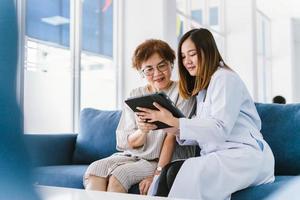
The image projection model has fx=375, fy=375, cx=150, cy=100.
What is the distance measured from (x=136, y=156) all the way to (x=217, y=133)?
642mm

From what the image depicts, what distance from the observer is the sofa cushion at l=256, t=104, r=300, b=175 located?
83.8 inches

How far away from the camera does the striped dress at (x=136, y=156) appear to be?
78.2 inches

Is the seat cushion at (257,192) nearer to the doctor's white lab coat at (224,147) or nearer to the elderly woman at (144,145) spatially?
the doctor's white lab coat at (224,147)

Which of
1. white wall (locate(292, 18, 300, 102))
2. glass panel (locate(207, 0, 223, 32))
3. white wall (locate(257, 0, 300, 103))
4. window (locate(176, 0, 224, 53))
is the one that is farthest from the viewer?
white wall (locate(292, 18, 300, 102))

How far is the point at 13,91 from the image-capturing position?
30cm

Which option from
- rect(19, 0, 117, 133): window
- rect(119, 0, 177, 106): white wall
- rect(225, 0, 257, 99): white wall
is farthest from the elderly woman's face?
rect(225, 0, 257, 99): white wall

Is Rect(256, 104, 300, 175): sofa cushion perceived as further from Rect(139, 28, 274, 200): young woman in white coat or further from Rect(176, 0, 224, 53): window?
Rect(176, 0, 224, 53): window

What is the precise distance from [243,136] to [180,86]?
45cm

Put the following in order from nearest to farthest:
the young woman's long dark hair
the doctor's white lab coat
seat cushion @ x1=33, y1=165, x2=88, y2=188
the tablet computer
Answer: the doctor's white lab coat, the tablet computer, the young woman's long dark hair, seat cushion @ x1=33, y1=165, x2=88, y2=188

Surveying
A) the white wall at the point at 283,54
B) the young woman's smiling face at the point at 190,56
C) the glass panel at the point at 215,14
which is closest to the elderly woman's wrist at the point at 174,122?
the young woman's smiling face at the point at 190,56

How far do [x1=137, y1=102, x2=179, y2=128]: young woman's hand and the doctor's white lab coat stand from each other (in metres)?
0.06

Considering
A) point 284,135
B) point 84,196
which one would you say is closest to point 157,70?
point 284,135

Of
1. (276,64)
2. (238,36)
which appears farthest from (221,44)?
(276,64)

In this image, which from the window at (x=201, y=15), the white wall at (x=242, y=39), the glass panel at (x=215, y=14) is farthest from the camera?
the white wall at (x=242, y=39)
